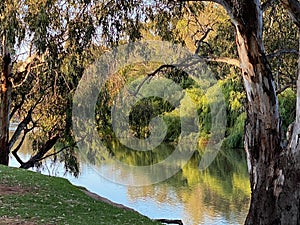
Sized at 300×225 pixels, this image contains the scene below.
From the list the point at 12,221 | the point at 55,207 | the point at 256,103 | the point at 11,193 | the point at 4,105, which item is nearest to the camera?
the point at 12,221

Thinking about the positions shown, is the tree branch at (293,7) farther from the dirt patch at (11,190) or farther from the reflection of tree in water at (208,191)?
the reflection of tree in water at (208,191)

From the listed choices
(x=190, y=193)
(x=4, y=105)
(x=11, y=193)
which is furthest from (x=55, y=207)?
(x=190, y=193)

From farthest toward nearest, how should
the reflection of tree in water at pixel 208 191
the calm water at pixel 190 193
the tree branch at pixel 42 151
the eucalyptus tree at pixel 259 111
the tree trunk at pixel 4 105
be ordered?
the tree branch at pixel 42 151
the tree trunk at pixel 4 105
the reflection of tree in water at pixel 208 191
the calm water at pixel 190 193
the eucalyptus tree at pixel 259 111

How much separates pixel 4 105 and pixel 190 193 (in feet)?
13.5

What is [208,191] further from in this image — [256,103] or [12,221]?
[12,221]

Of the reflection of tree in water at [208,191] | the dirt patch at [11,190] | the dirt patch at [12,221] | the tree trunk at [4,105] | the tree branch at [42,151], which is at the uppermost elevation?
the tree trunk at [4,105]

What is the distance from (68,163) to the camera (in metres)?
10.2

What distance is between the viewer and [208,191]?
1072 centimetres

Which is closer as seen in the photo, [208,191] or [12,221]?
[12,221]

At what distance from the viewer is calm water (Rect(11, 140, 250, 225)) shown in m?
8.49

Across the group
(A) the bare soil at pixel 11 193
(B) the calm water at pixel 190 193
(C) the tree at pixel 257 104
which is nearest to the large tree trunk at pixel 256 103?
(C) the tree at pixel 257 104

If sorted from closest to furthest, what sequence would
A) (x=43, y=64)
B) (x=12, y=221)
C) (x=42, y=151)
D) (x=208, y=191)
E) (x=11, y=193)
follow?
(x=12, y=221)
(x=11, y=193)
(x=43, y=64)
(x=42, y=151)
(x=208, y=191)

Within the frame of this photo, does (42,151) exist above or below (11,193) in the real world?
above

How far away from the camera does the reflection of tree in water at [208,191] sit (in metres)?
8.70
